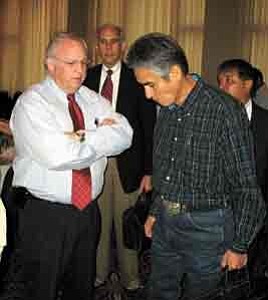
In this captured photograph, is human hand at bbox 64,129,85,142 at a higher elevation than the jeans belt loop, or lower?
higher

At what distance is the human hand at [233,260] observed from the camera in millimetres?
2490

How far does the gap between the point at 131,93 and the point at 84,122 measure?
1077 millimetres

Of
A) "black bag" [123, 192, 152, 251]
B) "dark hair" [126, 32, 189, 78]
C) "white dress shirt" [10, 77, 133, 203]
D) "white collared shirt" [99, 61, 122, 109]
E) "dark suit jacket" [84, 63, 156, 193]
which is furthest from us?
"white collared shirt" [99, 61, 122, 109]

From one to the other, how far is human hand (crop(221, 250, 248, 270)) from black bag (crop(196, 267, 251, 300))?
0.03 meters

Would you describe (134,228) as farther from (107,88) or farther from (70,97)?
(107,88)

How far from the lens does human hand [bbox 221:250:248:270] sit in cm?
249

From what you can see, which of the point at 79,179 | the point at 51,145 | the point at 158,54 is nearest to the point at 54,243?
the point at 79,179

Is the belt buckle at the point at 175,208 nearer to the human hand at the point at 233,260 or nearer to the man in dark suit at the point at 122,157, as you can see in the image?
the human hand at the point at 233,260

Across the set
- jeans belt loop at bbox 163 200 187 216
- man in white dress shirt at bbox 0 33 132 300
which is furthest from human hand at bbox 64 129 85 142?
jeans belt loop at bbox 163 200 187 216

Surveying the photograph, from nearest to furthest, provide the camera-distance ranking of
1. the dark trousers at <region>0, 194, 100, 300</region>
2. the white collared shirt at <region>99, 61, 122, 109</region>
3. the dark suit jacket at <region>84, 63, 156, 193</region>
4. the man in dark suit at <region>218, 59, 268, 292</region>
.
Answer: the dark trousers at <region>0, 194, 100, 300</region> < the man in dark suit at <region>218, 59, 268, 292</region> < the dark suit jacket at <region>84, 63, 156, 193</region> < the white collared shirt at <region>99, 61, 122, 109</region>

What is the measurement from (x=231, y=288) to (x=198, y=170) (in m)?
0.47

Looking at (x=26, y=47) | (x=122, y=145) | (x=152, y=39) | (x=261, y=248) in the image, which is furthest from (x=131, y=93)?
(x=26, y=47)

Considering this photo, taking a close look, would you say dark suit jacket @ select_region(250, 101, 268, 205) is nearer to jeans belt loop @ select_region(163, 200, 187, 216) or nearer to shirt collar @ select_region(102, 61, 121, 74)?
shirt collar @ select_region(102, 61, 121, 74)

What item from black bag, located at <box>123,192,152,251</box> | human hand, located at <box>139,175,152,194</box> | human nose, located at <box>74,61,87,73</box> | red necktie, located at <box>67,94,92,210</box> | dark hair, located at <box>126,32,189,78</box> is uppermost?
dark hair, located at <box>126,32,189,78</box>
